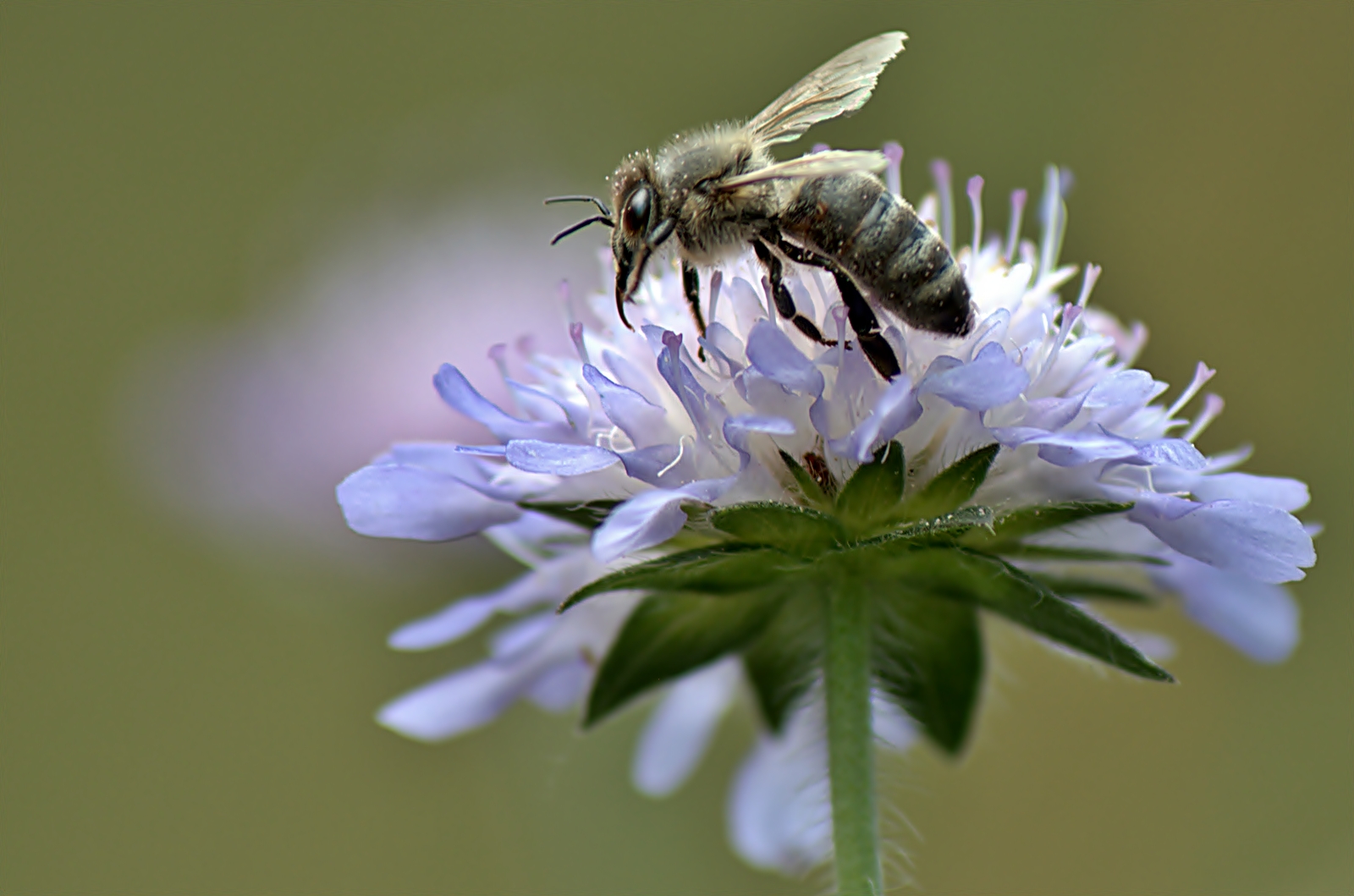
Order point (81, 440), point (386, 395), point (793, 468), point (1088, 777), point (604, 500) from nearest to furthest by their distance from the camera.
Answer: point (793, 468), point (604, 500), point (386, 395), point (1088, 777), point (81, 440)

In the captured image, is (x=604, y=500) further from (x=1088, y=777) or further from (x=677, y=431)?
(x=1088, y=777)

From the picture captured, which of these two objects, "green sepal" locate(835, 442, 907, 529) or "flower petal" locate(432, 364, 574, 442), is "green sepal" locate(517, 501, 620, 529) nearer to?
"flower petal" locate(432, 364, 574, 442)

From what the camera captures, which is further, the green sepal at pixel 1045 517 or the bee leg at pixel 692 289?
the bee leg at pixel 692 289

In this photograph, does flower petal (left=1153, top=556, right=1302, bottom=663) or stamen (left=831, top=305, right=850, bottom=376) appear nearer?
stamen (left=831, top=305, right=850, bottom=376)

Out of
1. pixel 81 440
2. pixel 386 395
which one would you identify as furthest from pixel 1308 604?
pixel 81 440

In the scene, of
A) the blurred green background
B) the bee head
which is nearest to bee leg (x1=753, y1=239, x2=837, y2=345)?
the bee head

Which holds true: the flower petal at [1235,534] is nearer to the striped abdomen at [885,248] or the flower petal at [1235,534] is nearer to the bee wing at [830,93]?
the striped abdomen at [885,248]

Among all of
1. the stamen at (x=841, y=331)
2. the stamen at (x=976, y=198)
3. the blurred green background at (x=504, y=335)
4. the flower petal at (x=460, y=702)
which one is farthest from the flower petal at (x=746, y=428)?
the blurred green background at (x=504, y=335)
